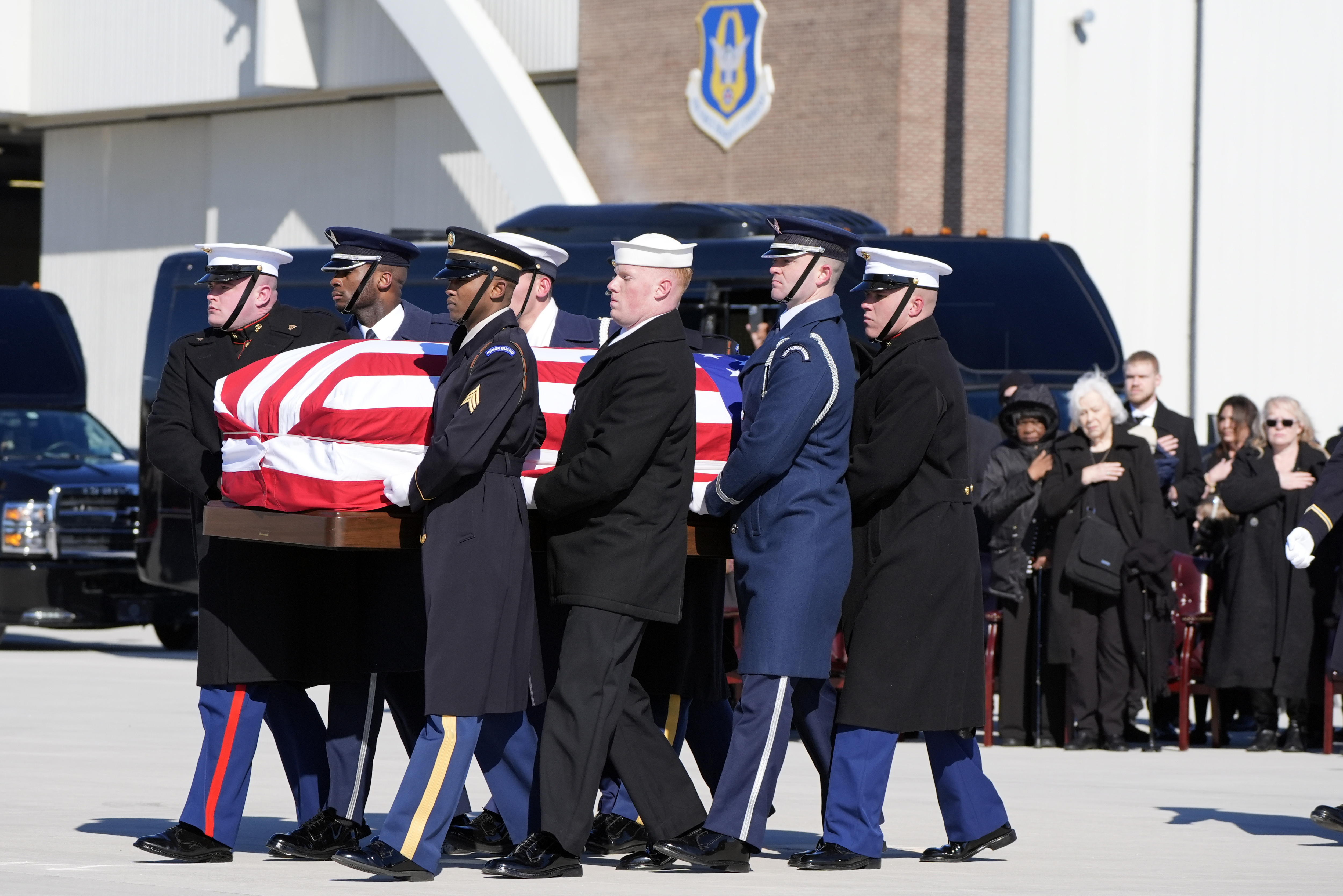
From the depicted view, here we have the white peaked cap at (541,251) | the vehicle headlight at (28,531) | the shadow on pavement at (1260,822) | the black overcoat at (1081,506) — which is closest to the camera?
the white peaked cap at (541,251)

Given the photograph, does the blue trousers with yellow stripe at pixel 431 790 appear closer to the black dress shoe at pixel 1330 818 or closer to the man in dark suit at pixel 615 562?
the man in dark suit at pixel 615 562

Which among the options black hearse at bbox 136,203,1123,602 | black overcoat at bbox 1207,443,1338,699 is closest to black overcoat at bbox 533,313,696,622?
black overcoat at bbox 1207,443,1338,699

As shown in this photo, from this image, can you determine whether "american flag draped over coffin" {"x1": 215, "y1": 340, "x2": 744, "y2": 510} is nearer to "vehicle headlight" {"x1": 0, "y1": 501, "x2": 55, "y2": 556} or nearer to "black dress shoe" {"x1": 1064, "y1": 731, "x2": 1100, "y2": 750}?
"black dress shoe" {"x1": 1064, "y1": 731, "x2": 1100, "y2": 750}

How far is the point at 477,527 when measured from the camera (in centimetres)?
709

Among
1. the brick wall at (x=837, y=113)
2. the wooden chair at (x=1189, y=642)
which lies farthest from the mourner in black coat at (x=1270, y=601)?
the brick wall at (x=837, y=113)

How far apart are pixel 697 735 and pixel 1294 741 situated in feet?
18.2

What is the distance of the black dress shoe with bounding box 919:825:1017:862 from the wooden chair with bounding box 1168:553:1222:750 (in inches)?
192

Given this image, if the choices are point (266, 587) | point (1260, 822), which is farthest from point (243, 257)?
point (1260, 822)

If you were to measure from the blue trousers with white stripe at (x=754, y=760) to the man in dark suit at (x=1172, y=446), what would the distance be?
608 centimetres

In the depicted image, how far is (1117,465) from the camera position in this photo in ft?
40.3

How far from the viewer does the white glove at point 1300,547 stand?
28.3ft

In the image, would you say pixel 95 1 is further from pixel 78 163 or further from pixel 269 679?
pixel 269 679

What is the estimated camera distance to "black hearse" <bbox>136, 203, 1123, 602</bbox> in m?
15.9

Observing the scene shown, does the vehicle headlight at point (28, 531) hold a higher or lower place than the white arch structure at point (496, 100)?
lower
